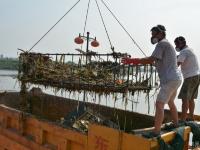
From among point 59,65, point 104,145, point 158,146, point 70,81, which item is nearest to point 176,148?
point 158,146

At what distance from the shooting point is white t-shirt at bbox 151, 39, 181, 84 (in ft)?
14.5

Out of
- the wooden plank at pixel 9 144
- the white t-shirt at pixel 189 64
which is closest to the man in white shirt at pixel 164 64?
the white t-shirt at pixel 189 64

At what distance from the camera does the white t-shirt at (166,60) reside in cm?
441

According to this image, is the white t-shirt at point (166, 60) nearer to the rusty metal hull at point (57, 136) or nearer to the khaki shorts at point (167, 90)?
the khaki shorts at point (167, 90)

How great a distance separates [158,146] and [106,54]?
3.48 metres

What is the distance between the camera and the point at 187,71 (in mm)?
5812

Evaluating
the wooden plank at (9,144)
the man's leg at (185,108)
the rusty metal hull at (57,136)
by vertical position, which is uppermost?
the man's leg at (185,108)

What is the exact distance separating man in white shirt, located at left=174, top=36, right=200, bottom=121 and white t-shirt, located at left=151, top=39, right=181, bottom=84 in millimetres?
1174

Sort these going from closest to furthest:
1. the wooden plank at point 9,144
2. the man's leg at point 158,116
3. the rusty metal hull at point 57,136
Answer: the rusty metal hull at point 57,136 → the man's leg at point 158,116 → the wooden plank at point 9,144

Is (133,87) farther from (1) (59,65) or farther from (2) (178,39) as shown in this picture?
(1) (59,65)

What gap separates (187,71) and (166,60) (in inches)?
57.7

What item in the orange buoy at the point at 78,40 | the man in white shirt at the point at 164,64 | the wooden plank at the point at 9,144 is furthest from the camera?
the orange buoy at the point at 78,40

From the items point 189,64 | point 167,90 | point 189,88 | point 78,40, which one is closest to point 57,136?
point 167,90

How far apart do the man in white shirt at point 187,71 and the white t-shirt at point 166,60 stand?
3.85 feet
